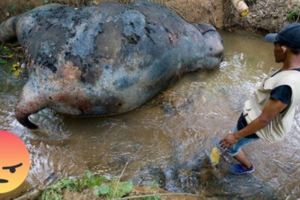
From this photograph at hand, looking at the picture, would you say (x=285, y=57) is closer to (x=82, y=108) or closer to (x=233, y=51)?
(x=82, y=108)

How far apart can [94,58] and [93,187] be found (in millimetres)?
1172

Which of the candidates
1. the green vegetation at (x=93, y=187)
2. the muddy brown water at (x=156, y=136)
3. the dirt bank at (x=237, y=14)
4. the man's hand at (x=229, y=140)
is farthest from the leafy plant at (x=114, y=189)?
Answer: the dirt bank at (x=237, y=14)

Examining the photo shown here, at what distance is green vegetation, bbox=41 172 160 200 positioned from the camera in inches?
117

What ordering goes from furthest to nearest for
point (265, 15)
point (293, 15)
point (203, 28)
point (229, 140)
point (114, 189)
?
1. point (265, 15)
2. point (293, 15)
3. point (203, 28)
4. point (229, 140)
5. point (114, 189)

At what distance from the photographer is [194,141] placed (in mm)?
3844

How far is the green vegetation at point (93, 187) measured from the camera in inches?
117

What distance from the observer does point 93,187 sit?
3027mm

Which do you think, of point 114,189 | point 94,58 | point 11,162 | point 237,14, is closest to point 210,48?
point 237,14

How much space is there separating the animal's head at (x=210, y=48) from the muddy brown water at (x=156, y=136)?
0.59ft

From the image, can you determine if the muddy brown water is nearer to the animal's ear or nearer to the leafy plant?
the leafy plant

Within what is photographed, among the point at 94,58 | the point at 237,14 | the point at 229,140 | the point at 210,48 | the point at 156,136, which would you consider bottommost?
the point at 156,136

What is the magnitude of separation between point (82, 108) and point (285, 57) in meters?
1.83

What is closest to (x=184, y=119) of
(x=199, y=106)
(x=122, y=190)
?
(x=199, y=106)

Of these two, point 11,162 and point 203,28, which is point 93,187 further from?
point 203,28
